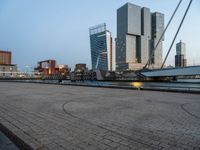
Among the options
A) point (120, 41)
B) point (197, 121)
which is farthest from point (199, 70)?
point (120, 41)

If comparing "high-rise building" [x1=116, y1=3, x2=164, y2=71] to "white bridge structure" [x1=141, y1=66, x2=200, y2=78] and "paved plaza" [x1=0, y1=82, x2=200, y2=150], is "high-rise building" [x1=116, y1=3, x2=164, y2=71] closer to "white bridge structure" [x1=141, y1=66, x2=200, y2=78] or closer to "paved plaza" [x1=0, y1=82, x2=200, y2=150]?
"white bridge structure" [x1=141, y1=66, x2=200, y2=78]

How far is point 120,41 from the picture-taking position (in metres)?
139

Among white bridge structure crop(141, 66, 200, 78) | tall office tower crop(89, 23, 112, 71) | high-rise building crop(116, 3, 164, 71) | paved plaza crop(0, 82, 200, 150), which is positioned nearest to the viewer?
paved plaza crop(0, 82, 200, 150)

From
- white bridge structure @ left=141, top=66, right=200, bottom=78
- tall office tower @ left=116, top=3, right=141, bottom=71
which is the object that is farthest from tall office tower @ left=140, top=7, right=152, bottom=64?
white bridge structure @ left=141, top=66, right=200, bottom=78

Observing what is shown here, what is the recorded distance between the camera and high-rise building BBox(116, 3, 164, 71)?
135250 mm

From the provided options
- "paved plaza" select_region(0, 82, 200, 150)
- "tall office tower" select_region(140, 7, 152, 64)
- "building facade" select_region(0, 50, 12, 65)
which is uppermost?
"tall office tower" select_region(140, 7, 152, 64)

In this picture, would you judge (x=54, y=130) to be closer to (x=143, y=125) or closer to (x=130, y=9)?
(x=143, y=125)

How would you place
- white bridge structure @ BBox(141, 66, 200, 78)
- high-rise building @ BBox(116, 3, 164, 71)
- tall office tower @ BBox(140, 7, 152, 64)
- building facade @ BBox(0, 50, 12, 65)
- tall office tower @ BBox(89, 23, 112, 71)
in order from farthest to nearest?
building facade @ BBox(0, 50, 12, 65) → tall office tower @ BBox(89, 23, 112, 71) → tall office tower @ BBox(140, 7, 152, 64) → high-rise building @ BBox(116, 3, 164, 71) → white bridge structure @ BBox(141, 66, 200, 78)

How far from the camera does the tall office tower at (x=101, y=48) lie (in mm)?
143125

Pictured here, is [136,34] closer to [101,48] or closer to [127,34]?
[127,34]

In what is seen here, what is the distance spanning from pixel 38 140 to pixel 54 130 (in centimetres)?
76

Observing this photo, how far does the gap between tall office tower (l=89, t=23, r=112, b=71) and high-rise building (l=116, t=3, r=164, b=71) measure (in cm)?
681

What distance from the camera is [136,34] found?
139500 millimetres

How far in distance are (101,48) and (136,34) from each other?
27375mm
